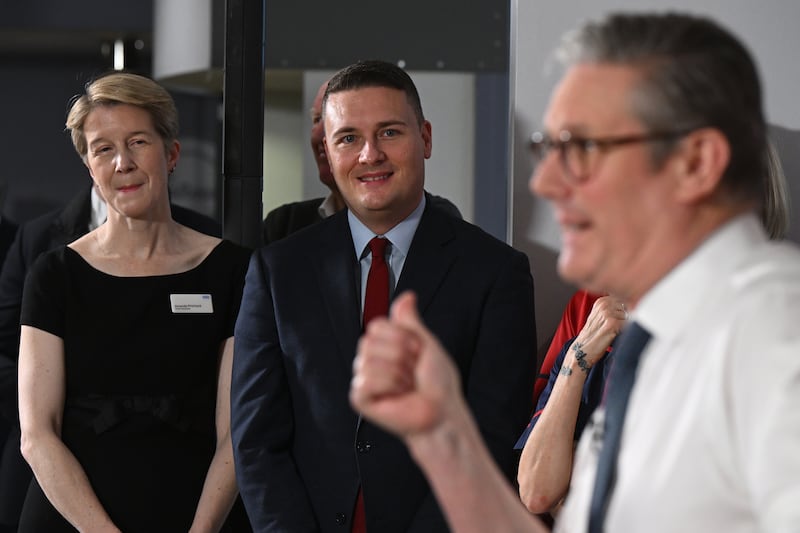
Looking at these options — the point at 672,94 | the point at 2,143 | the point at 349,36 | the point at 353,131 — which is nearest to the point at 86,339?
the point at 353,131

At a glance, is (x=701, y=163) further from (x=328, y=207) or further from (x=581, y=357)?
(x=328, y=207)

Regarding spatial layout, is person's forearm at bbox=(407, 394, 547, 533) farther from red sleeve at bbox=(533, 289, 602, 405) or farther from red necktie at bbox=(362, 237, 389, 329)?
red sleeve at bbox=(533, 289, 602, 405)

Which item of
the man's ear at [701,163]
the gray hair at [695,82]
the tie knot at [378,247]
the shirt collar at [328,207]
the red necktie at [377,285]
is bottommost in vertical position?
the red necktie at [377,285]

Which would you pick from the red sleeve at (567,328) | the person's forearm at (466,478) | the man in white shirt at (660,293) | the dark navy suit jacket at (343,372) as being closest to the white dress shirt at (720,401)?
the man in white shirt at (660,293)

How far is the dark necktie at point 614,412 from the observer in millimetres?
1273

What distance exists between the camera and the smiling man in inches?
96.1

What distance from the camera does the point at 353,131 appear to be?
260 centimetres

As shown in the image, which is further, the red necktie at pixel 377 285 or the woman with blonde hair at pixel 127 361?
the woman with blonde hair at pixel 127 361

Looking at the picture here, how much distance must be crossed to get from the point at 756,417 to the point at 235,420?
5.49 ft

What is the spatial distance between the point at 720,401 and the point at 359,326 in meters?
1.46

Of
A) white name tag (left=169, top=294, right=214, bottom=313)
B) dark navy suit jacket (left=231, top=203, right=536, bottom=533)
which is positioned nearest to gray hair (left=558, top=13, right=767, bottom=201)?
dark navy suit jacket (left=231, top=203, right=536, bottom=533)

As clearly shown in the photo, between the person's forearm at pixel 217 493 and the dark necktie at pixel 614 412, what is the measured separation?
4.94ft

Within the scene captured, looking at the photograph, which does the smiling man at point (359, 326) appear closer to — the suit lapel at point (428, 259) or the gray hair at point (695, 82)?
the suit lapel at point (428, 259)

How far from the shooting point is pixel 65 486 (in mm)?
2664
